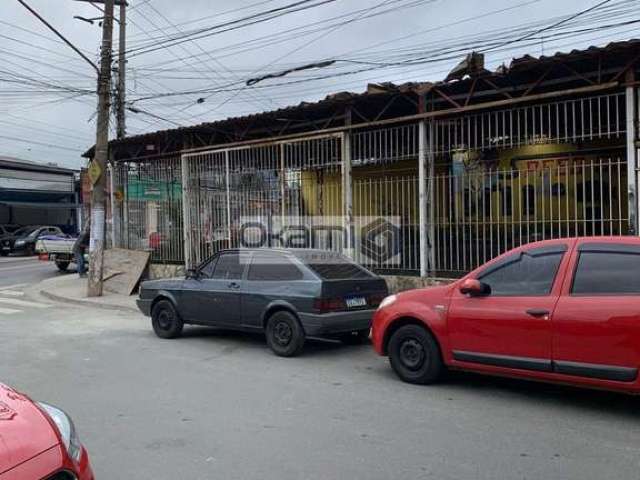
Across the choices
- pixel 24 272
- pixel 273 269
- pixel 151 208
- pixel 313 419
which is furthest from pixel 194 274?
pixel 24 272

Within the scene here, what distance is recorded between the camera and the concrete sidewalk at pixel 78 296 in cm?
1337

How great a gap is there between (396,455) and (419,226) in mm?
7775

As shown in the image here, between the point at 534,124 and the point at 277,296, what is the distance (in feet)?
19.2

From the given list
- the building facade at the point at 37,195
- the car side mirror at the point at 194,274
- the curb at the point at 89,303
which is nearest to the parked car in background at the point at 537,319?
the car side mirror at the point at 194,274

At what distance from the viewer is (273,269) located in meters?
8.36

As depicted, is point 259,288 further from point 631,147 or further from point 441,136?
point 631,147

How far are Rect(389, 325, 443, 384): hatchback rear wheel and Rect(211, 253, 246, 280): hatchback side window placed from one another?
9.66 ft

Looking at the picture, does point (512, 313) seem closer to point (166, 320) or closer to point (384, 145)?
point (166, 320)

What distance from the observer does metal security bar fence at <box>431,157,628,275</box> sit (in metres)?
10.2

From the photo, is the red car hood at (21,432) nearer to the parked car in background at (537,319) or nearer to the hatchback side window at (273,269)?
the parked car in background at (537,319)

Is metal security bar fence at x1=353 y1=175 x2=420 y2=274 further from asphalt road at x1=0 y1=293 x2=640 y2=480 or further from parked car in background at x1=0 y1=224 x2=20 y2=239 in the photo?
parked car in background at x1=0 y1=224 x2=20 y2=239

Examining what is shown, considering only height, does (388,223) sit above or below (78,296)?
above

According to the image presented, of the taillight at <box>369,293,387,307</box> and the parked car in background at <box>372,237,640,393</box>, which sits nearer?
the parked car in background at <box>372,237,640,393</box>

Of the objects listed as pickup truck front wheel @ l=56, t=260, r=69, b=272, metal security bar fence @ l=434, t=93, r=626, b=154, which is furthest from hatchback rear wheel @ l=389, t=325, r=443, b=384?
pickup truck front wheel @ l=56, t=260, r=69, b=272
